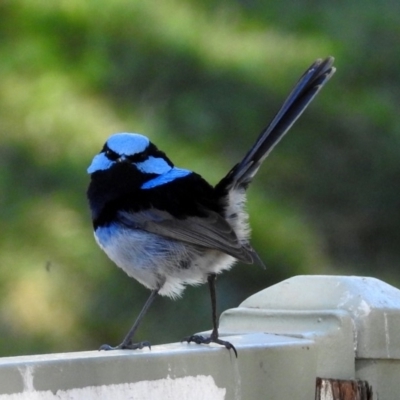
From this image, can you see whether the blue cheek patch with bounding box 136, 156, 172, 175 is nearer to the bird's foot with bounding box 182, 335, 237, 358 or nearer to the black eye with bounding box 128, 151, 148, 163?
the black eye with bounding box 128, 151, 148, 163

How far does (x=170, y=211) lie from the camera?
271 centimetres

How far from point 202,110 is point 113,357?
3.93 metres

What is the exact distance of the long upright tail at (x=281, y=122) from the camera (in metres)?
2.71

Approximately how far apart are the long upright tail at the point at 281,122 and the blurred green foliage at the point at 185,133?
206cm

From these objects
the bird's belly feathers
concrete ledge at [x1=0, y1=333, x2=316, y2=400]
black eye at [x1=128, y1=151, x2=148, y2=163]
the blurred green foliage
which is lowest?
concrete ledge at [x1=0, y1=333, x2=316, y2=400]

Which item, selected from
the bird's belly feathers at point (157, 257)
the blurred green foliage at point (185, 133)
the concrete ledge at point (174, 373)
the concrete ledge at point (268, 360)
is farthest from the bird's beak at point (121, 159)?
the blurred green foliage at point (185, 133)

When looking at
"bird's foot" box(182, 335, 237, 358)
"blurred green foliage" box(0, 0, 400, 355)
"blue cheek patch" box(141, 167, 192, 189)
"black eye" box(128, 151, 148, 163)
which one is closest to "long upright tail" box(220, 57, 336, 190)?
"blue cheek patch" box(141, 167, 192, 189)

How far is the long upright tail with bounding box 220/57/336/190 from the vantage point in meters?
2.71

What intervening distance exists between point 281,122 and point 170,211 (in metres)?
0.38

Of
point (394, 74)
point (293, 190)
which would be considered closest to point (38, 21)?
point (293, 190)

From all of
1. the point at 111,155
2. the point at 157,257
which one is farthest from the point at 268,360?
the point at 111,155

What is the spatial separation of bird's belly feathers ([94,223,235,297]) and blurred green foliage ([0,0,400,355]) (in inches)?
85.0

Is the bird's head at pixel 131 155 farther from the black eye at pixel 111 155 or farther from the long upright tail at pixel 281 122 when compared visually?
the long upright tail at pixel 281 122

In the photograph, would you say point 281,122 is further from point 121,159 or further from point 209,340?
point 209,340
